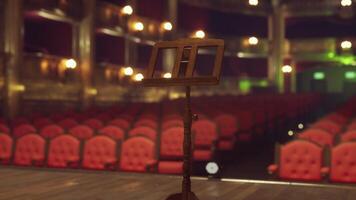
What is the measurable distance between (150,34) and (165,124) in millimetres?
13901

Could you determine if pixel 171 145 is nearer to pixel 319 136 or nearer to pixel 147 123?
pixel 147 123

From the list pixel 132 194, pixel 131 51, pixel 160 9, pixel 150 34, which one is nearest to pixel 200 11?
pixel 160 9

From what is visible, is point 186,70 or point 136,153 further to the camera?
point 136,153

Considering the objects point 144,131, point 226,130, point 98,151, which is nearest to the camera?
point 98,151

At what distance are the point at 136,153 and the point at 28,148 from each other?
1.84 meters

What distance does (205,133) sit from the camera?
8969mm

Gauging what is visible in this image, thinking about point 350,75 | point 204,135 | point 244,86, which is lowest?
point 204,135

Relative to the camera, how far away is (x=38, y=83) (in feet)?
48.9

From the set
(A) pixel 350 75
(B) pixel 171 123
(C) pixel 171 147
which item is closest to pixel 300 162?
(C) pixel 171 147

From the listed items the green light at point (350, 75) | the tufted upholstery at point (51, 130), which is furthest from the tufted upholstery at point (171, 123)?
the green light at point (350, 75)

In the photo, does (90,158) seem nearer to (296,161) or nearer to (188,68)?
(296,161)

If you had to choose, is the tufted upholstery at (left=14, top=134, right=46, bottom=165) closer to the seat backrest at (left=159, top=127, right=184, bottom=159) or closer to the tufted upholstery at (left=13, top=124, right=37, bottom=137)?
the tufted upholstery at (left=13, top=124, right=37, bottom=137)

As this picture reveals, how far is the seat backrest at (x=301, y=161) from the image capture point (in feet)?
20.4

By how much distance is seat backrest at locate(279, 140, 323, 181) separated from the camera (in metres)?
6.23
